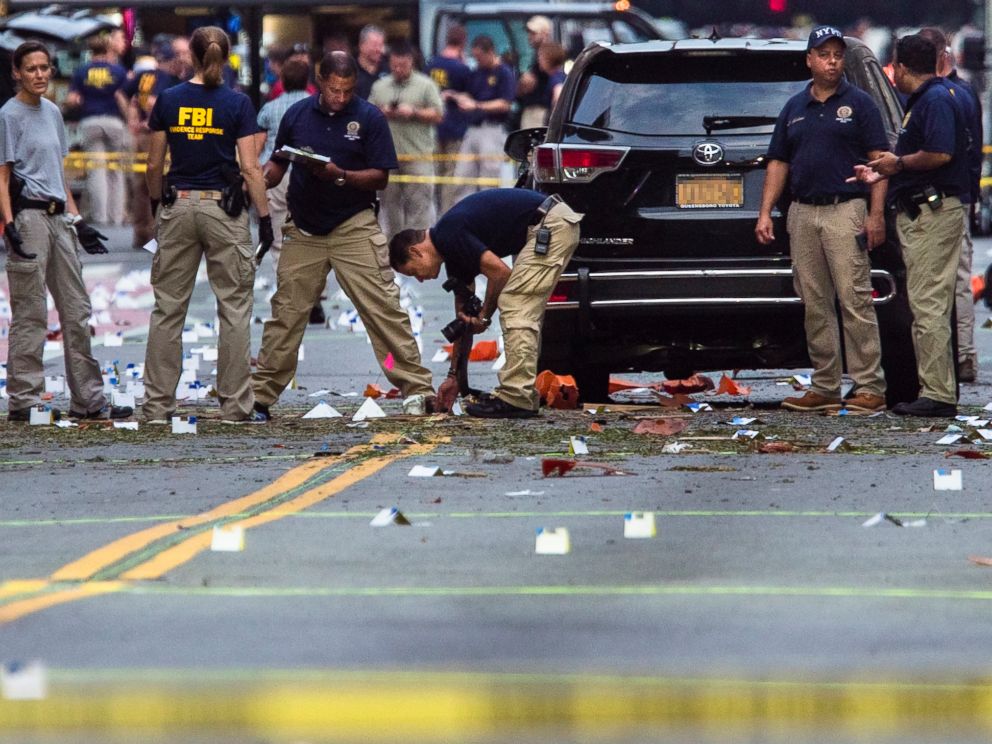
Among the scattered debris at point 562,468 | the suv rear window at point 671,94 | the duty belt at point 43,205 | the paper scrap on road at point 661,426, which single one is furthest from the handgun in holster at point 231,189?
the scattered debris at point 562,468

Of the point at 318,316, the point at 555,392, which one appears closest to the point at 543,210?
the point at 555,392

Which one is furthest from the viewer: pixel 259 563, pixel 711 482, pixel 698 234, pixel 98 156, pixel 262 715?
pixel 98 156

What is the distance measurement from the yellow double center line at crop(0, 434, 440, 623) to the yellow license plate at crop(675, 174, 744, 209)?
193cm

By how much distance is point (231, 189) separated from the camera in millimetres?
11008

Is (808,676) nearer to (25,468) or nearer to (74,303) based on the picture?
(25,468)

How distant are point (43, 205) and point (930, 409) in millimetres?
4447

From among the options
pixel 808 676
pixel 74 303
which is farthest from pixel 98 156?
pixel 808 676

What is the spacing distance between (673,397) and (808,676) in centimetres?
679

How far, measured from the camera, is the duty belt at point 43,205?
1123cm

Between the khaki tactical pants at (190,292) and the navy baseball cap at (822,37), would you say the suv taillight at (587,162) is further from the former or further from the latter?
the khaki tactical pants at (190,292)

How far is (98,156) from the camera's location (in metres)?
27.6

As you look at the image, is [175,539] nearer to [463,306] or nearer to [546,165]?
[463,306]

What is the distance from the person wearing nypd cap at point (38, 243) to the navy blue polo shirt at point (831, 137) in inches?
137

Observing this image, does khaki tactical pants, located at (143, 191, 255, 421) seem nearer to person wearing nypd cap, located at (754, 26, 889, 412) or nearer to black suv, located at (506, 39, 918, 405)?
black suv, located at (506, 39, 918, 405)
